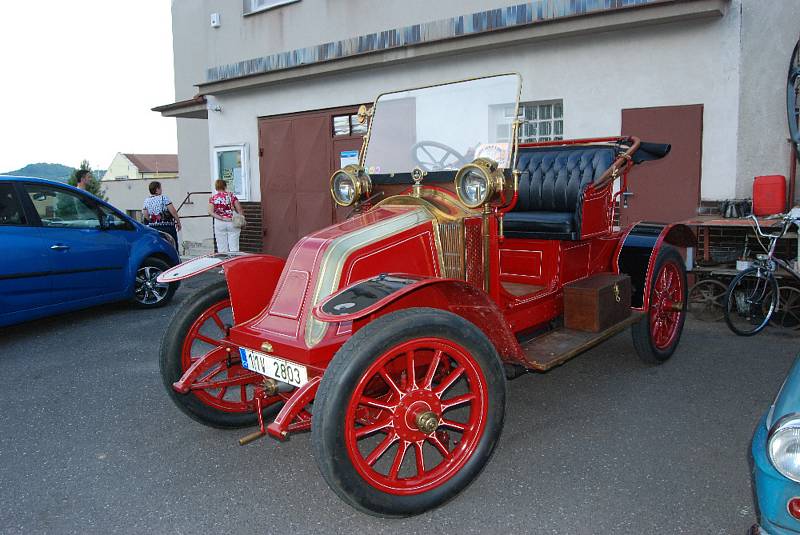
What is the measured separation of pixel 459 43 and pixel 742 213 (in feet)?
12.5

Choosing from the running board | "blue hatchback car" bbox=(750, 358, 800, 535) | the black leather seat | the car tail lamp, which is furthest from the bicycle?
the car tail lamp

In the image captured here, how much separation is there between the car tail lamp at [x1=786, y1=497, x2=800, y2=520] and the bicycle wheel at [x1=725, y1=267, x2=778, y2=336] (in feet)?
14.1

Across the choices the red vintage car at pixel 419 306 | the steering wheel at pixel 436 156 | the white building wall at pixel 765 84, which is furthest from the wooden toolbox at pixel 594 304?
the white building wall at pixel 765 84

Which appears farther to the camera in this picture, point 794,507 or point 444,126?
point 444,126

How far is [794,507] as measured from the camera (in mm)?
2031

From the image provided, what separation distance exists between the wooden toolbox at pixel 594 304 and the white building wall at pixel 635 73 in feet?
10.5

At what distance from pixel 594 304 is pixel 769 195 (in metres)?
3.36

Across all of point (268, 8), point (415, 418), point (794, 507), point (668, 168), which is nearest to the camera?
point (794, 507)

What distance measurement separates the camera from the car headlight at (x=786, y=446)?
2064 mm

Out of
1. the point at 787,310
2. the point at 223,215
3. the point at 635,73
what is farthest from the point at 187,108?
the point at 787,310

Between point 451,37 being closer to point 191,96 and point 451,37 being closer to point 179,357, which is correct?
point 179,357

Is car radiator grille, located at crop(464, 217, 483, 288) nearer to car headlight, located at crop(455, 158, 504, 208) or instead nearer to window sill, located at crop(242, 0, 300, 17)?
car headlight, located at crop(455, 158, 504, 208)

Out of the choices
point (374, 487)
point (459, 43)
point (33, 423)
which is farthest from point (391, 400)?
point (459, 43)

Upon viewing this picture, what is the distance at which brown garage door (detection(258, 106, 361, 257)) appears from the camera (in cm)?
1004
